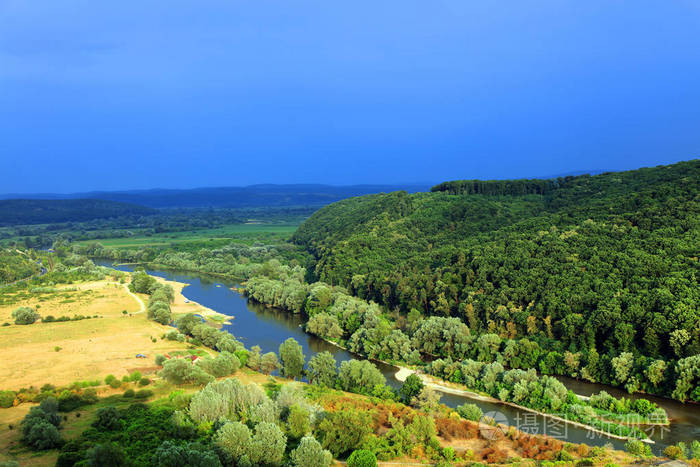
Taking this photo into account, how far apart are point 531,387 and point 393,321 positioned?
27.2 meters

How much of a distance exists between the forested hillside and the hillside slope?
6.3 inches

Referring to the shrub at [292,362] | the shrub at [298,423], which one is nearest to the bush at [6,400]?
the shrub at [292,362]

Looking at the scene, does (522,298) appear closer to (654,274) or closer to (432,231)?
(654,274)

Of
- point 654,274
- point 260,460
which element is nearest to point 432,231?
point 654,274

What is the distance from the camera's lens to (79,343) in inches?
2477

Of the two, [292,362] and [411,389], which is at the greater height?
[292,362]

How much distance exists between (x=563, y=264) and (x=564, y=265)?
0.58 metres

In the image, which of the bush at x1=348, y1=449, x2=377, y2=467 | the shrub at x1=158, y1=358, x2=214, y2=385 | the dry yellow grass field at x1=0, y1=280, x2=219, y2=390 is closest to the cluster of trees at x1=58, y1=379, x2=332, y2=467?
the bush at x1=348, y1=449, x2=377, y2=467

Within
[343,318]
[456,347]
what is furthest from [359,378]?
[343,318]

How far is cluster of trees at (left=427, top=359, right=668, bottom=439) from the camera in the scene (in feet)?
137

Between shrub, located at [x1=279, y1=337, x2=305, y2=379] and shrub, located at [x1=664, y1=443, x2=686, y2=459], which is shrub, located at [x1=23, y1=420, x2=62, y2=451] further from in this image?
shrub, located at [x1=664, y1=443, x2=686, y2=459]

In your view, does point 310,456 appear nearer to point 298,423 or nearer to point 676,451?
point 298,423

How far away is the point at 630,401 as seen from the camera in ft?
148

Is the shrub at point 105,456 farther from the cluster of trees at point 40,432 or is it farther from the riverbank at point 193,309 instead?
the riverbank at point 193,309
